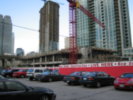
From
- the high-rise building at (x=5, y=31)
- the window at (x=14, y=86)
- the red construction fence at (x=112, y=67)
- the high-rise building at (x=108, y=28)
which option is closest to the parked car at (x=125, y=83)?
the red construction fence at (x=112, y=67)

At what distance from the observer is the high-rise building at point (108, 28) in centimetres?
11944

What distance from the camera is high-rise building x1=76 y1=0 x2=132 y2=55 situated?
119438mm

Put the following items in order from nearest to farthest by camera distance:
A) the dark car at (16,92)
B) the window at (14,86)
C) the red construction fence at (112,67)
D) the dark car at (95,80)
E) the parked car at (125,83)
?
the dark car at (16,92)
the window at (14,86)
the parked car at (125,83)
the dark car at (95,80)
the red construction fence at (112,67)

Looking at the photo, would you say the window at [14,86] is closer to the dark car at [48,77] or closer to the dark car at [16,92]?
the dark car at [16,92]

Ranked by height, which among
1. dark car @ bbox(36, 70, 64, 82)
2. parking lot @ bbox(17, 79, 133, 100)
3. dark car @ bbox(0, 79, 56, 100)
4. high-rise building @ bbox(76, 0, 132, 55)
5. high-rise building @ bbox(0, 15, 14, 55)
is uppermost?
high-rise building @ bbox(76, 0, 132, 55)

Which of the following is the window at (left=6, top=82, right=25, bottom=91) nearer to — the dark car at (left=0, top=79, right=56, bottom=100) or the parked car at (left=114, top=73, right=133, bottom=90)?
the dark car at (left=0, top=79, right=56, bottom=100)

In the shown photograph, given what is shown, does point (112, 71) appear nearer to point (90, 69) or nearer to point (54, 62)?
point (90, 69)

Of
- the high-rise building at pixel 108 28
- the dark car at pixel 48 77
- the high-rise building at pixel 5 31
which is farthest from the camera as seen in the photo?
the high-rise building at pixel 108 28

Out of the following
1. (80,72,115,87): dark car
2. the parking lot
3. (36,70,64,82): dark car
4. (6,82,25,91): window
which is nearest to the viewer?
(6,82,25,91): window

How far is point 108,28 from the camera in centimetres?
12306

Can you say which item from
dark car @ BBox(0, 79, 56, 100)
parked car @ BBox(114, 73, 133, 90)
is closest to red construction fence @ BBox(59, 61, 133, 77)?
parked car @ BBox(114, 73, 133, 90)

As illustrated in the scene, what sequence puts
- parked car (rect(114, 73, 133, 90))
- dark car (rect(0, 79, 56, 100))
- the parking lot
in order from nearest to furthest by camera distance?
dark car (rect(0, 79, 56, 100)) < the parking lot < parked car (rect(114, 73, 133, 90))

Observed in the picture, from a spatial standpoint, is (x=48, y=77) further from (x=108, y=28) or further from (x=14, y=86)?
(x=108, y=28)

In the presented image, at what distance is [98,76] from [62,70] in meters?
16.5
